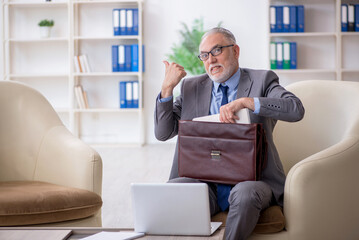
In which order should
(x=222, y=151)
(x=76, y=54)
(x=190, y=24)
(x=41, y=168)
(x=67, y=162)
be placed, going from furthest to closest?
1. (x=76, y=54)
2. (x=190, y=24)
3. (x=41, y=168)
4. (x=67, y=162)
5. (x=222, y=151)

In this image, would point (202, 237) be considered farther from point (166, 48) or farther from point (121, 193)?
point (166, 48)

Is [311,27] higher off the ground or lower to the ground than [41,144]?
higher

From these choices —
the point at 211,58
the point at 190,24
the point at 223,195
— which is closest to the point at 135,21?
the point at 190,24

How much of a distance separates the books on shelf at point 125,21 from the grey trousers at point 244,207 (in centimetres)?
478

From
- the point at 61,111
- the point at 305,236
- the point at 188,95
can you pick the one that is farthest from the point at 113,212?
the point at 61,111

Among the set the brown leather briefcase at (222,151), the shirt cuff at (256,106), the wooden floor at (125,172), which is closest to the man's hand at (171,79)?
the brown leather briefcase at (222,151)

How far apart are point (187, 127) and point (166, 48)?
4.72m

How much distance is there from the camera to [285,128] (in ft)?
8.39

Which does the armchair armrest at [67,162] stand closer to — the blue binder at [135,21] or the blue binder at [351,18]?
the blue binder at [135,21]

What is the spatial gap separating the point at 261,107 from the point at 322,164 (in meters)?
0.32

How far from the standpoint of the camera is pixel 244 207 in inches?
74.6

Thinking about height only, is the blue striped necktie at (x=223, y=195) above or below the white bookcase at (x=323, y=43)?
below

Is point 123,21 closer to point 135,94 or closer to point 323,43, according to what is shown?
point 135,94

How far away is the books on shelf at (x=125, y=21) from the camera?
648 cm
